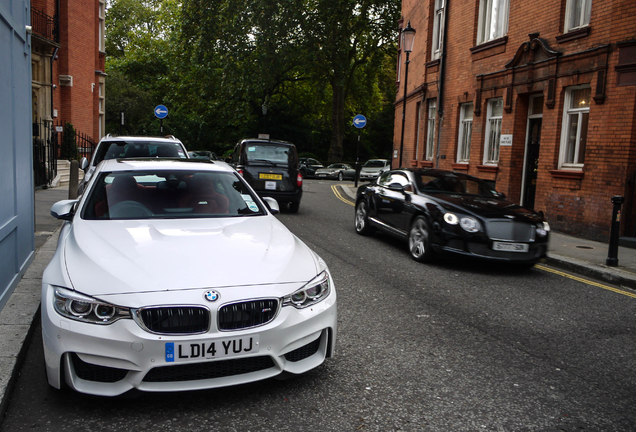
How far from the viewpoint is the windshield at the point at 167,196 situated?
4.77 metres

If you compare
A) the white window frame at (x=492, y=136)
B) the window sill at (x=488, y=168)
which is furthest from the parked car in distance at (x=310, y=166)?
the window sill at (x=488, y=168)

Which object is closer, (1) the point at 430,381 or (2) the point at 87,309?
(2) the point at 87,309

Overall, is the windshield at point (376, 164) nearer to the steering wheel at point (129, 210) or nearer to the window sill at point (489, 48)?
the window sill at point (489, 48)

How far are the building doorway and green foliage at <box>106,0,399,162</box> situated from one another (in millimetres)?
22046

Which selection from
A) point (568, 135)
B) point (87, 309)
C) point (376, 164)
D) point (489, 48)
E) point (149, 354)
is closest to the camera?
point (149, 354)

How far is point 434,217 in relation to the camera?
27.5ft

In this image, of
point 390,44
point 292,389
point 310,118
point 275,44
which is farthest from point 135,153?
point 310,118

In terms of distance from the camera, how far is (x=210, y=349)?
126 inches

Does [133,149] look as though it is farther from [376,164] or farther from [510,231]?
[376,164]

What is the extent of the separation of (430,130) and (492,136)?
5.36 m

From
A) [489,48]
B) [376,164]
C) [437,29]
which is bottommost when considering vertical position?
[376,164]

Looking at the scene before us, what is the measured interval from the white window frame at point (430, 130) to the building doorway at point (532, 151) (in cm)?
622

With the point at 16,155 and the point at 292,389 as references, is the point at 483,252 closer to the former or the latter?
the point at 292,389

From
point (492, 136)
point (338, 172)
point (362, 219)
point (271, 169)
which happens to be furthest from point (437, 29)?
point (338, 172)
